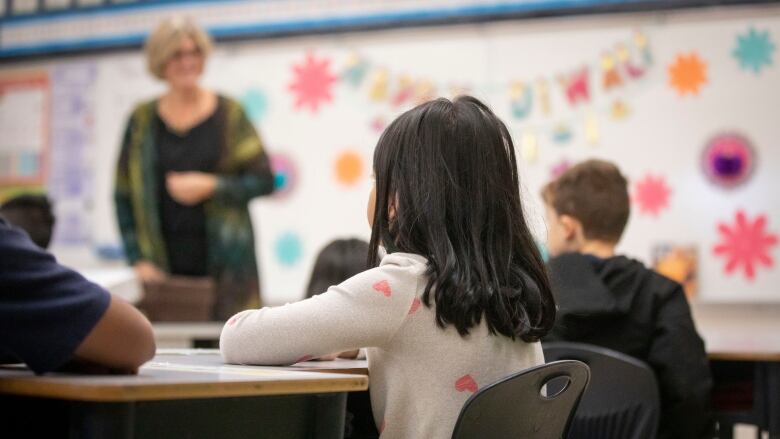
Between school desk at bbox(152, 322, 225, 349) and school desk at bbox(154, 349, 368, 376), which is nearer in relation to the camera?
school desk at bbox(154, 349, 368, 376)

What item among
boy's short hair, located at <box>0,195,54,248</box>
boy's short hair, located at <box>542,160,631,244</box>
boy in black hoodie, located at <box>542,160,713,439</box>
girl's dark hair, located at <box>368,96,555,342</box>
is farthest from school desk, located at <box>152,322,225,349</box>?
girl's dark hair, located at <box>368,96,555,342</box>

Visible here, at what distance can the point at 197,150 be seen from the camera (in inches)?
161

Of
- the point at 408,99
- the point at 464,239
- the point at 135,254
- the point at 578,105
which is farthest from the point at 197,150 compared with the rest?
the point at 464,239

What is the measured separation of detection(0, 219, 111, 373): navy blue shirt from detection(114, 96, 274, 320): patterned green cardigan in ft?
9.81

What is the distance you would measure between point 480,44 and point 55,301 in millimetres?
3564

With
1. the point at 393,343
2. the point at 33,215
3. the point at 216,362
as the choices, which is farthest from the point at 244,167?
the point at 393,343

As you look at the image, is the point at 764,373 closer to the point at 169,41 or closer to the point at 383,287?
the point at 383,287

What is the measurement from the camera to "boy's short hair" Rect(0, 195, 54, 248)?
288cm

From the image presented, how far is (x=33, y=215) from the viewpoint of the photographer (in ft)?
9.58

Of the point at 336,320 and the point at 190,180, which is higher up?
the point at 336,320

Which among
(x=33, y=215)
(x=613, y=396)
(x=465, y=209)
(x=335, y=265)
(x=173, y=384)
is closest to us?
(x=173, y=384)

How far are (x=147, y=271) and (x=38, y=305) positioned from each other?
313 centimetres

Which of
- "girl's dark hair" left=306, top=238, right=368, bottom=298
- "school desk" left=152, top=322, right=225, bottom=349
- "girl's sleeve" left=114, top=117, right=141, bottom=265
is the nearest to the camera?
"girl's dark hair" left=306, top=238, right=368, bottom=298

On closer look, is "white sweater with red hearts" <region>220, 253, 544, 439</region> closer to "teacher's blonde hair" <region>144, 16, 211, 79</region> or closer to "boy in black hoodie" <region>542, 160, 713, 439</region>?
"boy in black hoodie" <region>542, 160, 713, 439</region>
